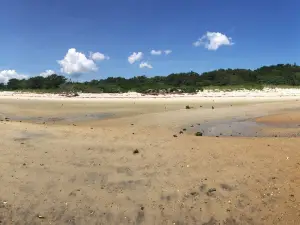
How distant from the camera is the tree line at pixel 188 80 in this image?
5349 cm

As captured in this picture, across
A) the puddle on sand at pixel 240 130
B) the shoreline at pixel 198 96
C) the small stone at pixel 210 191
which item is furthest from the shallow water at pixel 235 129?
the shoreline at pixel 198 96

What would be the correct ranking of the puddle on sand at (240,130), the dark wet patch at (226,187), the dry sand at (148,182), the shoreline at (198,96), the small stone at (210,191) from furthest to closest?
Result: the shoreline at (198,96) < the puddle on sand at (240,130) < the dark wet patch at (226,187) < the small stone at (210,191) < the dry sand at (148,182)

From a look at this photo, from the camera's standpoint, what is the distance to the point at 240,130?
13.5 metres

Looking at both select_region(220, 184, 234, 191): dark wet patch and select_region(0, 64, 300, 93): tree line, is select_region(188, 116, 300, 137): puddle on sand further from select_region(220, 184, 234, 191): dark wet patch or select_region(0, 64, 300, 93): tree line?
select_region(0, 64, 300, 93): tree line

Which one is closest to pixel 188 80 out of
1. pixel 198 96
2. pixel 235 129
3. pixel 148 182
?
pixel 198 96

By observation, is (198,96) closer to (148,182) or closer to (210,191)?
(148,182)

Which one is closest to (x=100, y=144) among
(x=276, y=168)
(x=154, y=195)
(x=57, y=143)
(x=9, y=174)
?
(x=57, y=143)

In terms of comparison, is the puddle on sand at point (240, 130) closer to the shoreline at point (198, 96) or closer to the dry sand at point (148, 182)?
the dry sand at point (148, 182)

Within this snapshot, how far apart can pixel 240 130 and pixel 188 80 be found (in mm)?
45510

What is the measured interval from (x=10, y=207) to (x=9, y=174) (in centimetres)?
129


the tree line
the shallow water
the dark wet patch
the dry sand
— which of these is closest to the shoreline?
the tree line

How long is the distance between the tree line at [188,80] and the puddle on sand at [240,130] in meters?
33.2

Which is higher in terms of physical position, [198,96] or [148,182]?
[198,96]

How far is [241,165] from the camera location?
7703mm
